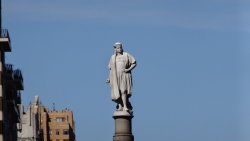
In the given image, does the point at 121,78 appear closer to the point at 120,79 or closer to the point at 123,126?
the point at 120,79

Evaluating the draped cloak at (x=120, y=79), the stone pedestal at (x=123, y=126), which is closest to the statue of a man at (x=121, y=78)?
the draped cloak at (x=120, y=79)

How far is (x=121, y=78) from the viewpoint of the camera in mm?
32375

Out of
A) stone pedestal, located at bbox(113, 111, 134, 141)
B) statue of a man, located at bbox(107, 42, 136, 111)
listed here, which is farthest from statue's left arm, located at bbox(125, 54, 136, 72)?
stone pedestal, located at bbox(113, 111, 134, 141)

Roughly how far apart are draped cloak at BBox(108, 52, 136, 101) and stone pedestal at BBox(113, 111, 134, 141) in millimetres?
618

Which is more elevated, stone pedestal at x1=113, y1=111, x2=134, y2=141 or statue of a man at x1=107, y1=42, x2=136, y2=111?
statue of a man at x1=107, y1=42, x2=136, y2=111

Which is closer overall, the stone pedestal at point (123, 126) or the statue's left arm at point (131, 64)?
the stone pedestal at point (123, 126)

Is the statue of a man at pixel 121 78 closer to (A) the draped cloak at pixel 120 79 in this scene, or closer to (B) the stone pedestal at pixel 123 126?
(A) the draped cloak at pixel 120 79

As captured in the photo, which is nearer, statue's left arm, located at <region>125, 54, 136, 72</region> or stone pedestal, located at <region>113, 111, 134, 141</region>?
stone pedestal, located at <region>113, 111, 134, 141</region>

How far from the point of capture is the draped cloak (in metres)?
32.2

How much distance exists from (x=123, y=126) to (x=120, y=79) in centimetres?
169

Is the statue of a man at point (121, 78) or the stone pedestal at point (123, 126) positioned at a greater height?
the statue of a man at point (121, 78)

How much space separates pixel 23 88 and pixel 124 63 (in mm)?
55593

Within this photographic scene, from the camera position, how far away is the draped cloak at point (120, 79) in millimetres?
32250

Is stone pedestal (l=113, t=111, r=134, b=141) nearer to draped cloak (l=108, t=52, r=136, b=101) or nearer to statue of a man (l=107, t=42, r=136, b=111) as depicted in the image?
statue of a man (l=107, t=42, r=136, b=111)
